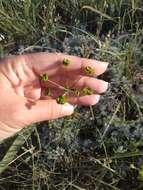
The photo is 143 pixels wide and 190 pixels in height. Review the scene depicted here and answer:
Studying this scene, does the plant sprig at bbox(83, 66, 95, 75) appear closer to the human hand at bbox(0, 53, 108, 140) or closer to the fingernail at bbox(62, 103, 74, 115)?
the human hand at bbox(0, 53, 108, 140)

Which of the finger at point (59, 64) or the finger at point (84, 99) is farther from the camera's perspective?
the finger at point (84, 99)

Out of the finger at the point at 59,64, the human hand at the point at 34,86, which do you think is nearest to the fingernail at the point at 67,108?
the human hand at the point at 34,86

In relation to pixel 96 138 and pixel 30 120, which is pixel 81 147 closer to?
pixel 96 138

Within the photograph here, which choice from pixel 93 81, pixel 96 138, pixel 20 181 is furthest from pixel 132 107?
pixel 20 181

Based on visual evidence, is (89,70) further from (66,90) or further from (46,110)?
(46,110)

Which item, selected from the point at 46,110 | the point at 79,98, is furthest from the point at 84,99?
the point at 46,110

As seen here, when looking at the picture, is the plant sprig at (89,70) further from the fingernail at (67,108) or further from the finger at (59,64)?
the fingernail at (67,108)
